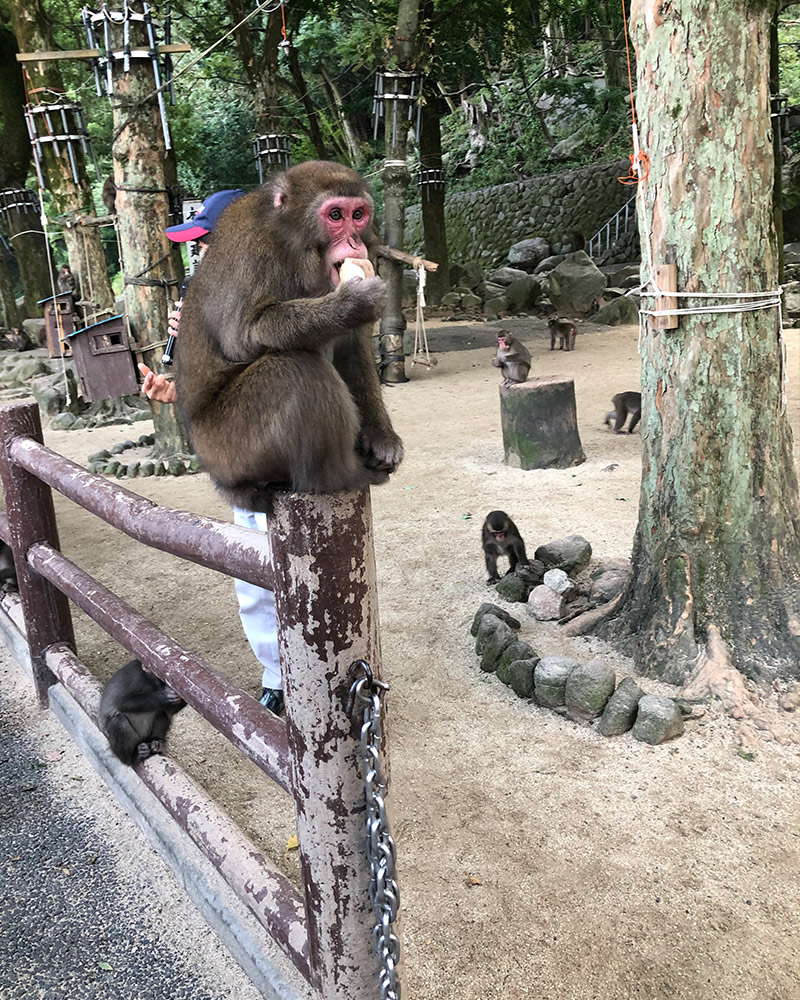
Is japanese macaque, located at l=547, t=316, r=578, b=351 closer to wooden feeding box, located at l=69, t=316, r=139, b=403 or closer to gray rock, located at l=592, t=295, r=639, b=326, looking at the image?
gray rock, located at l=592, t=295, r=639, b=326

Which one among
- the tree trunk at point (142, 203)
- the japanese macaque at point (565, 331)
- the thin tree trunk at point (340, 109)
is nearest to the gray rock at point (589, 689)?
the tree trunk at point (142, 203)

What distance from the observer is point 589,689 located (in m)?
3.34

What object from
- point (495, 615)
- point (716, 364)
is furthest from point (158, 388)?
point (716, 364)

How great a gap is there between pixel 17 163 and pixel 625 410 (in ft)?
→ 47.5

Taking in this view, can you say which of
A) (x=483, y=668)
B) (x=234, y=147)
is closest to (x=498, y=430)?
(x=483, y=668)

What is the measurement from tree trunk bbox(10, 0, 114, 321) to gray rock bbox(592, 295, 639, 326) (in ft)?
26.8

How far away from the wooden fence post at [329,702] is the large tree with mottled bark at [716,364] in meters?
2.13

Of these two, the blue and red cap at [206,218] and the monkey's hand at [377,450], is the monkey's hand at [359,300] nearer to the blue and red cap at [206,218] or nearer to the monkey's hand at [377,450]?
the monkey's hand at [377,450]

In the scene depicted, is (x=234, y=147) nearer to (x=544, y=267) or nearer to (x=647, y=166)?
(x=544, y=267)

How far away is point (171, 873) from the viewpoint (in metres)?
2.67

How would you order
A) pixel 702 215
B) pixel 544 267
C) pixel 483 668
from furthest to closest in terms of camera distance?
pixel 544 267
pixel 483 668
pixel 702 215

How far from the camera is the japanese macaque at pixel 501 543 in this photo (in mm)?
4754

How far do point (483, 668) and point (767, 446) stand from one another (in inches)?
61.5

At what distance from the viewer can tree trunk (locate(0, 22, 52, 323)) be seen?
16.3 metres
